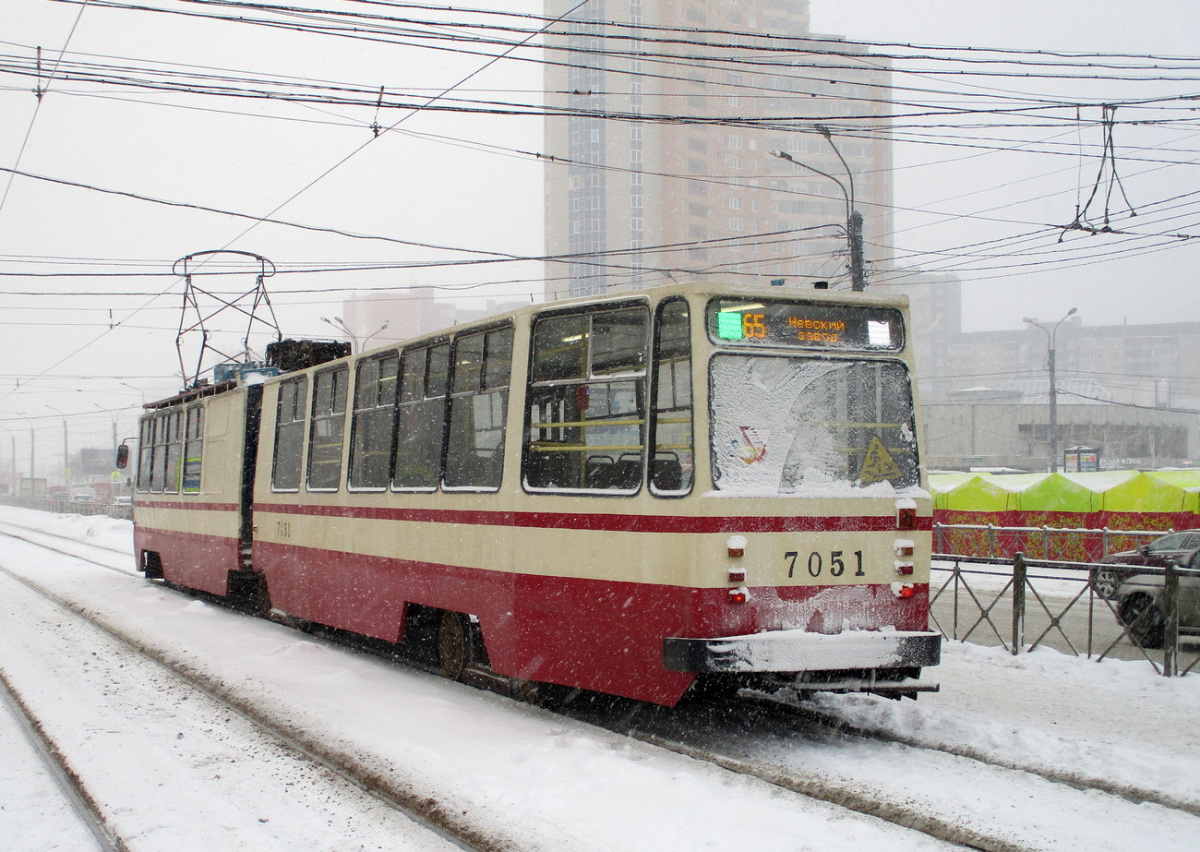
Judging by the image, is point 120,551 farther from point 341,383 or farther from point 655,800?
point 655,800

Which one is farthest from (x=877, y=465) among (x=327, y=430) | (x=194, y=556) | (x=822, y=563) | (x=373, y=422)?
(x=194, y=556)

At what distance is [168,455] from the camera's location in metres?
18.1

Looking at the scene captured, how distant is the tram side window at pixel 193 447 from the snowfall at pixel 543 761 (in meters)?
5.52

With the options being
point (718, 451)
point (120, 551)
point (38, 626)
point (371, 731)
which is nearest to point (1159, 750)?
point (718, 451)

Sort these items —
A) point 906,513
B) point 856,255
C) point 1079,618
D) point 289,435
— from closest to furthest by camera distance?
point 906,513 < point 289,435 < point 1079,618 < point 856,255

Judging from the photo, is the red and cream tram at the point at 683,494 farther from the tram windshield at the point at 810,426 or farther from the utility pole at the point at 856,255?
the utility pole at the point at 856,255

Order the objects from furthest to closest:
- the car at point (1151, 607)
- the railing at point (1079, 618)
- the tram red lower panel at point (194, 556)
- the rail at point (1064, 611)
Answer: the tram red lower panel at point (194, 556)
the car at point (1151, 607)
the rail at point (1064, 611)
the railing at point (1079, 618)

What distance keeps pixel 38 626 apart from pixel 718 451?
1058 cm

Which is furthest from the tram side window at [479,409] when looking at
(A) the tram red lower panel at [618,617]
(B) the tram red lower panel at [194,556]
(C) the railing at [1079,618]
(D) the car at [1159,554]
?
(D) the car at [1159,554]

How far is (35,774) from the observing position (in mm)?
6801

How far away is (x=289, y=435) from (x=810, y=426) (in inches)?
291

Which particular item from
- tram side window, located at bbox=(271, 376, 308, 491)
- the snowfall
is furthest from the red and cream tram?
tram side window, located at bbox=(271, 376, 308, 491)

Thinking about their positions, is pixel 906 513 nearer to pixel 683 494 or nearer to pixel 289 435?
pixel 683 494

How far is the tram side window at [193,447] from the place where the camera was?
16.2 m
